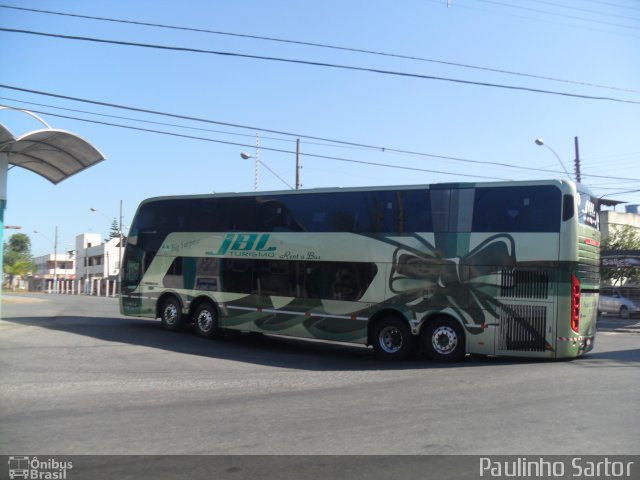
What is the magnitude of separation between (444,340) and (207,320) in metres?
7.04

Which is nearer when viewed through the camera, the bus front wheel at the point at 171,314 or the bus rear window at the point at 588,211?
the bus rear window at the point at 588,211

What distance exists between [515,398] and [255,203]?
928cm

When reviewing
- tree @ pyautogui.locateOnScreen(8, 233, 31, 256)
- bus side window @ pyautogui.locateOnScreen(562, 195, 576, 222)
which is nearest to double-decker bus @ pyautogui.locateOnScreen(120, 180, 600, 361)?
bus side window @ pyautogui.locateOnScreen(562, 195, 576, 222)

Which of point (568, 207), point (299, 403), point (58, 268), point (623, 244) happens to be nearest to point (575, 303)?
point (568, 207)

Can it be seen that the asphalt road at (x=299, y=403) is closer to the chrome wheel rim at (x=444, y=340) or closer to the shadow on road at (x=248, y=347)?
the shadow on road at (x=248, y=347)

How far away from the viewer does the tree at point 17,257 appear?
77825 mm

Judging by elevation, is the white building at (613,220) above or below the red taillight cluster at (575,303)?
above

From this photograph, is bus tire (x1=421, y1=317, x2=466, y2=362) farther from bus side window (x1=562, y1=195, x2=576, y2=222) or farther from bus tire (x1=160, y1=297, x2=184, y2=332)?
bus tire (x1=160, y1=297, x2=184, y2=332)

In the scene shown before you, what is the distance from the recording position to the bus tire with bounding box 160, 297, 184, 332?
1755 centimetres

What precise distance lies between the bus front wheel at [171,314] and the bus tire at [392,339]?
21.6ft

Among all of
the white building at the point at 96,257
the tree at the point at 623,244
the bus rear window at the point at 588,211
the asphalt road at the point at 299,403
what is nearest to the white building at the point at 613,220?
the tree at the point at 623,244

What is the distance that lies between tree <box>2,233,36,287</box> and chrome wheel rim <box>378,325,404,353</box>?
2723 inches

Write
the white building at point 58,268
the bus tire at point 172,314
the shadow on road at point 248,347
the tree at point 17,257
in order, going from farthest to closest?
1. the white building at point 58,268
2. the tree at point 17,257
3. the bus tire at point 172,314
4. the shadow on road at point 248,347
